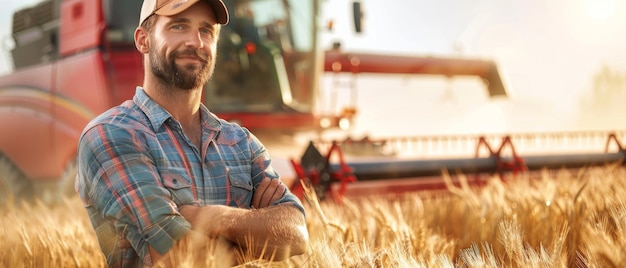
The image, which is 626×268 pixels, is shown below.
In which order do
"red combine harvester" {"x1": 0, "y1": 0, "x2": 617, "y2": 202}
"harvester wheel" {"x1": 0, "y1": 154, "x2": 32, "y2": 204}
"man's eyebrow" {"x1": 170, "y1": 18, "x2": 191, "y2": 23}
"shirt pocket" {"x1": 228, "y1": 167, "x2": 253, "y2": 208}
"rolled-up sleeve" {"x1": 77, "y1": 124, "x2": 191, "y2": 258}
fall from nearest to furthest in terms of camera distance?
"rolled-up sleeve" {"x1": 77, "y1": 124, "x2": 191, "y2": 258}, "man's eyebrow" {"x1": 170, "y1": 18, "x2": 191, "y2": 23}, "shirt pocket" {"x1": 228, "y1": 167, "x2": 253, "y2": 208}, "red combine harvester" {"x1": 0, "y1": 0, "x2": 617, "y2": 202}, "harvester wheel" {"x1": 0, "y1": 154, "x2": 32, "y2": 204}

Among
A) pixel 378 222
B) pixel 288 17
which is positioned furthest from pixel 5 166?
pixel 378 222

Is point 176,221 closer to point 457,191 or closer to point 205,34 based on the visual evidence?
point 205,34

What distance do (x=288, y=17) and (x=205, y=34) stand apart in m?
4.76

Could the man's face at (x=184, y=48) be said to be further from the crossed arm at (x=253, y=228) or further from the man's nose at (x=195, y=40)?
the crossed arm at (x=253, y=228)

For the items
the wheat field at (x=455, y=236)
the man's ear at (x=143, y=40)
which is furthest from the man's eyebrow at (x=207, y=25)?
the wheat field at (x=455, y=236)

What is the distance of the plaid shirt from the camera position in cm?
134

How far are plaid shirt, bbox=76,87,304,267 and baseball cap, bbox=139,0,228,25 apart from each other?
0.64ft

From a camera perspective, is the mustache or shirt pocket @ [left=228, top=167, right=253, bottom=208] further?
shirt pocket @ [left=228, top=167, right=253, bottom=208]

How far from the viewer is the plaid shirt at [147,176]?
1344 mm

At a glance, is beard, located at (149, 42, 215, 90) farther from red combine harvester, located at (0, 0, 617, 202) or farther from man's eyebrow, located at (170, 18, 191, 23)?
red combine harvester, located at (0, 0, 617, 202)

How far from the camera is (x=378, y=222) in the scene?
2.03 metres

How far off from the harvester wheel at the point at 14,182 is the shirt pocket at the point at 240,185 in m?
4.90

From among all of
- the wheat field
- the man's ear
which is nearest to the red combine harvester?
the wheat field

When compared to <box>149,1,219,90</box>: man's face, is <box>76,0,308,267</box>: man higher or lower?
lower
